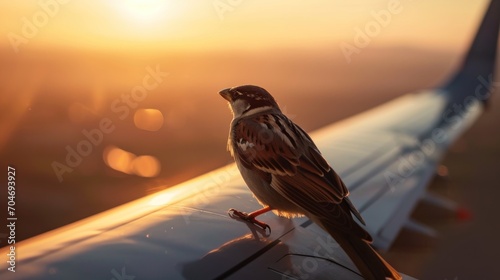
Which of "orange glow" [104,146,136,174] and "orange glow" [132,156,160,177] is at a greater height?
"orange glow" [104,146,136,174]

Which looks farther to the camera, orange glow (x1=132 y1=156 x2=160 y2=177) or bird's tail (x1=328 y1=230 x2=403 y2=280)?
orange glow (x1=132 y1=156 x2=160 y2=177)

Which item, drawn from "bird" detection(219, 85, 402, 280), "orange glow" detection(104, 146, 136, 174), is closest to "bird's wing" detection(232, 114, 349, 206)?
"bird" detection(219, 85, 402, 280)

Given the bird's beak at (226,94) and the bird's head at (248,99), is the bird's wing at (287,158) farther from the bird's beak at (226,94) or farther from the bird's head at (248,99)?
the bird's beak at (226,94)

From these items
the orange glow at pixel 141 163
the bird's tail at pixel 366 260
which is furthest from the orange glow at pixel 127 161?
the bird's tail at pixel 366 260

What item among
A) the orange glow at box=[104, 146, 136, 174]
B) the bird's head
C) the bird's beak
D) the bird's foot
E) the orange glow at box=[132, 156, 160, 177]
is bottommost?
the bird's foot

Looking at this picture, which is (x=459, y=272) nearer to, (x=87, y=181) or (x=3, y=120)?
(x=3, y=120)

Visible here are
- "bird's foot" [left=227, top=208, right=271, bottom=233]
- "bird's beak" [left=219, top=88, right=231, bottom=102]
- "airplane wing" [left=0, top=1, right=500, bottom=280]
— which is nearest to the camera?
"airplane wing" [left=0, top=1, right=500, bottom=280]

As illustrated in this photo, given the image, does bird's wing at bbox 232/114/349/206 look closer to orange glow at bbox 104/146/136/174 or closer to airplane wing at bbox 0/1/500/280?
airplane wing at bbox 0/1/500/280

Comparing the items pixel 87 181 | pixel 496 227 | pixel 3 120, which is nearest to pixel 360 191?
pixel 3 120

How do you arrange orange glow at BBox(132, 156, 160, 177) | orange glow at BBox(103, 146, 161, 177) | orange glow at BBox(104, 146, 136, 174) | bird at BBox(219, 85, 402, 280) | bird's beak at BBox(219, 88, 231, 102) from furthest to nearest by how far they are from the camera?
1. orange glow at BBox(104, 146, 136, 174)
2. orange glow at BBox(103, 146, 161, 177)
3. orange glow at BBox(132, 156, 160, 177)
4. bird's beak at BBox(219, 88, 231, 102)
5. bird at BBox(219, 85, 402, 280)
